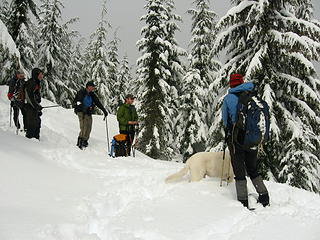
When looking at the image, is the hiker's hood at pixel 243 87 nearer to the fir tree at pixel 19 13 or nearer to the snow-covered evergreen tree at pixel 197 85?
the snow-covered evergreen tree at pixel 197 85

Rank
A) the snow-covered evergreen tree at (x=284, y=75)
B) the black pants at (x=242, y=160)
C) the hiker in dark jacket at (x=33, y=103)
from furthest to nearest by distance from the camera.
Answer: the snow-covered evergreen tree at (x=284, y=75), the hiker in dark jacket at (x=33, y=103), the black pants at (x=242, y=160)

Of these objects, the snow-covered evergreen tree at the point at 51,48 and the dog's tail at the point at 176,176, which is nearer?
the dog's tail at the point at 176,176

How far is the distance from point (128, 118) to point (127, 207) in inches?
240

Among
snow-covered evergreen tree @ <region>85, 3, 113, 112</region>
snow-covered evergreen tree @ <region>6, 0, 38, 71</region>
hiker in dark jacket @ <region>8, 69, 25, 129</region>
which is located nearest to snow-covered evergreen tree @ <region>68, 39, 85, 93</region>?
snow-covered evergreen tree @ <region>85, 3, 113, 112</region>

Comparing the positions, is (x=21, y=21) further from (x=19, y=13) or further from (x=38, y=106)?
(x=38, y=106)

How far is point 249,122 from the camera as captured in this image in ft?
15.6

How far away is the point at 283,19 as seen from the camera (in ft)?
35.1

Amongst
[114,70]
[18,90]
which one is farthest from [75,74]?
[18,90]

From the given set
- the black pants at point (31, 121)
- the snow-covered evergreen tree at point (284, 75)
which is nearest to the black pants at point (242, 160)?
the snow-covered evergreen tree at point (284, 75)

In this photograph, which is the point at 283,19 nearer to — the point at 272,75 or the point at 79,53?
the point at 272,75

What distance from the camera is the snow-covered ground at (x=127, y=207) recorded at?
140 inches

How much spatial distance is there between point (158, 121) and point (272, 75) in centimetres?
1013

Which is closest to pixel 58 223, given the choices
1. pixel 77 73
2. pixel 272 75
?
pixel 272 75

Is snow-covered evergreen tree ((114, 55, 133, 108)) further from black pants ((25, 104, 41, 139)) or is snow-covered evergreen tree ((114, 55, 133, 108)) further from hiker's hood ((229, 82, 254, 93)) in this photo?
hiker's hood ((229, 82, 254, 93))
